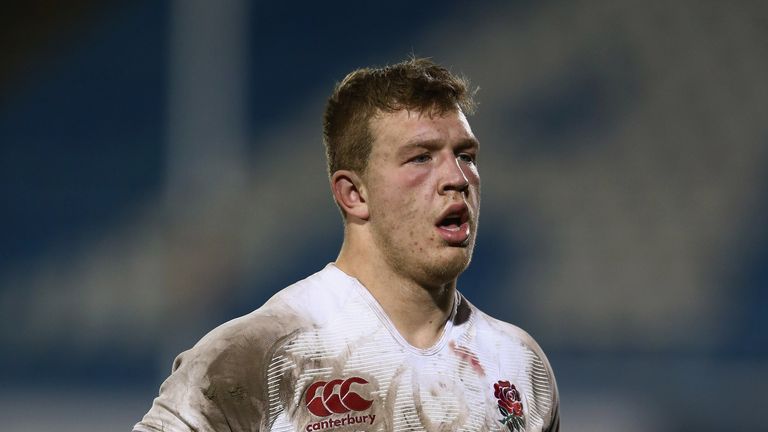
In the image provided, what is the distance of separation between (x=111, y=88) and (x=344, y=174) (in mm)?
5719

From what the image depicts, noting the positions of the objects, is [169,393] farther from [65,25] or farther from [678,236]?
[65,25]

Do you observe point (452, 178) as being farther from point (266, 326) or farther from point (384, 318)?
point (266, 326)

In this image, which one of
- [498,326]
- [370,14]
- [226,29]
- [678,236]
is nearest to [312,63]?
[370,14]

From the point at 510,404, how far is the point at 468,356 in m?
0.16

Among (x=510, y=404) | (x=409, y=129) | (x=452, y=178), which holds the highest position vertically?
(x=409, y=129)

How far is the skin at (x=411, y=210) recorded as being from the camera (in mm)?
2617

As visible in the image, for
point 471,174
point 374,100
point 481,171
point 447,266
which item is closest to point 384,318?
point 447,266

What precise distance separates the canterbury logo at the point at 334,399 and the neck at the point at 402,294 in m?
0.24

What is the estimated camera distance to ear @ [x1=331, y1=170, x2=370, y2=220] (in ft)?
8.82

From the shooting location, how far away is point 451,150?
266cm

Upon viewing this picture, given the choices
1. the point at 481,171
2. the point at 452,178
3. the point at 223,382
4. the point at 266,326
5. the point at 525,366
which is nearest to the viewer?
Result: the point at 223,382

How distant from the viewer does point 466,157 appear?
272 cm

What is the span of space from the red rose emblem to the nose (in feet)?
1.70

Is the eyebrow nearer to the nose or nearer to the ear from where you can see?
the nose
